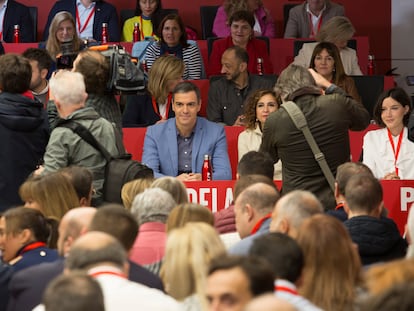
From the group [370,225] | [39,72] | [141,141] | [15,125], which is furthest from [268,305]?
[39,72]

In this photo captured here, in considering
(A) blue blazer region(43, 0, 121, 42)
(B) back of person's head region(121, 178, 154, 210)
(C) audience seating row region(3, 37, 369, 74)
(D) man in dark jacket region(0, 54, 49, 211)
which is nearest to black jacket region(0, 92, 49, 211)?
(D) man in dark jacket region(0, 54, 49, 211)

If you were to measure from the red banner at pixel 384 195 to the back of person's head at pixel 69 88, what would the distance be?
1539 mm

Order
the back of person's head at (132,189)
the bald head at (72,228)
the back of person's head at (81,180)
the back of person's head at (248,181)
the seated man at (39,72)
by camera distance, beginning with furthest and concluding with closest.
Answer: the seated man at (39,72), the back of person's head at (81,180), the back of person's head at (132,189), the back of person's head at (248,181), the bald head at (72,228)

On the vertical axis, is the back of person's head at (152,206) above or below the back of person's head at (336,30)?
below

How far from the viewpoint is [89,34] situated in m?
14.3

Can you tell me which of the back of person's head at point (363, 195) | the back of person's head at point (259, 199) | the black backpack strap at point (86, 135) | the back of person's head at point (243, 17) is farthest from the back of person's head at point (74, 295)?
the back of person's head at point (243, 17)

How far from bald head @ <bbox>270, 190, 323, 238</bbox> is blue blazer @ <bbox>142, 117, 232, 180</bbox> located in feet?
11.0

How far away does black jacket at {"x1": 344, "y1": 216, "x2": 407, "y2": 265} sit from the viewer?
644 centimetres

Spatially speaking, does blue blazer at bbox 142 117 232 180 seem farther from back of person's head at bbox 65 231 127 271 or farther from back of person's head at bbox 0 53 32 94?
back of person's head at bbox 65 231 127 271

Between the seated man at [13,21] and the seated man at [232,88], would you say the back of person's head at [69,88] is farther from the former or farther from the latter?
the seated man at [13,21]

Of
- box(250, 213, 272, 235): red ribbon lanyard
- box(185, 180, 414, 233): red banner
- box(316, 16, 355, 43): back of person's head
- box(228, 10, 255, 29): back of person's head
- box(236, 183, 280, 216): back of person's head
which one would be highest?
box(228, 10, 255, 29): back of person's head

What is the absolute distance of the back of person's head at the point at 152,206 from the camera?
6.48 m

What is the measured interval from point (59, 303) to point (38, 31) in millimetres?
11721

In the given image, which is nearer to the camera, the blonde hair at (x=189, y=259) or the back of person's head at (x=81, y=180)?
the blonde hair at (x=189, y=259)
